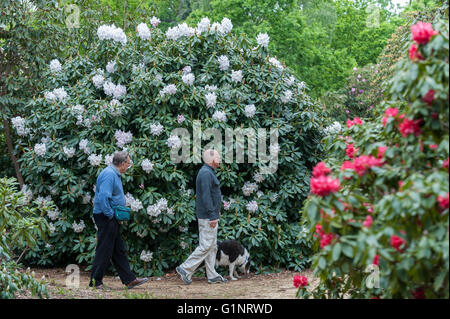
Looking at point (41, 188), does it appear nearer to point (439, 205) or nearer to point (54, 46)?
point (54, 46)

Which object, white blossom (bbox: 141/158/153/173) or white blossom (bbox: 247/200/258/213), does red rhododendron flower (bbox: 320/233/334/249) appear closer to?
white blossom (bbox: 141/158/153/173)

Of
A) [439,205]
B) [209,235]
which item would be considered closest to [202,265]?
Answer: [209,235]

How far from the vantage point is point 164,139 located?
8461 millimetres

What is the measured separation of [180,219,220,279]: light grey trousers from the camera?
298 inches

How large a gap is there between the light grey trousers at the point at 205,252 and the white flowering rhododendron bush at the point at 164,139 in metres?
0.67

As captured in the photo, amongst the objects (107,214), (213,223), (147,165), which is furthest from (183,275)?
(147,165)

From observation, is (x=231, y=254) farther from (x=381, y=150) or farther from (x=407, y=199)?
(x=407, y=199)

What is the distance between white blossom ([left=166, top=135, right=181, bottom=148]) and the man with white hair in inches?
30.3

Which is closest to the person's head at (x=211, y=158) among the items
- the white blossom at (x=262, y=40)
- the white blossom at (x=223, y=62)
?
the white blossom at (x=223, y=62)

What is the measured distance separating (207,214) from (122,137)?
198cm

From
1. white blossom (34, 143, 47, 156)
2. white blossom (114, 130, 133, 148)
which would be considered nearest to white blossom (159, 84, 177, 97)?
white blossom (114, 130, 133, 148)

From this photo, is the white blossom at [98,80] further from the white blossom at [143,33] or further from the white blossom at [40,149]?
the white blossom at [40,149]

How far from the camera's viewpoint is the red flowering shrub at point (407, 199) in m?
3.13

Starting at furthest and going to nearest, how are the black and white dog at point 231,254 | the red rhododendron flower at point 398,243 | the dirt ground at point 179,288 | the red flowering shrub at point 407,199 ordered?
the black and white dog at point 231,254
the dirt ground at point 179,288
the red rhododendron flower at point 398,243
the red flowering shrub at point 407,199
